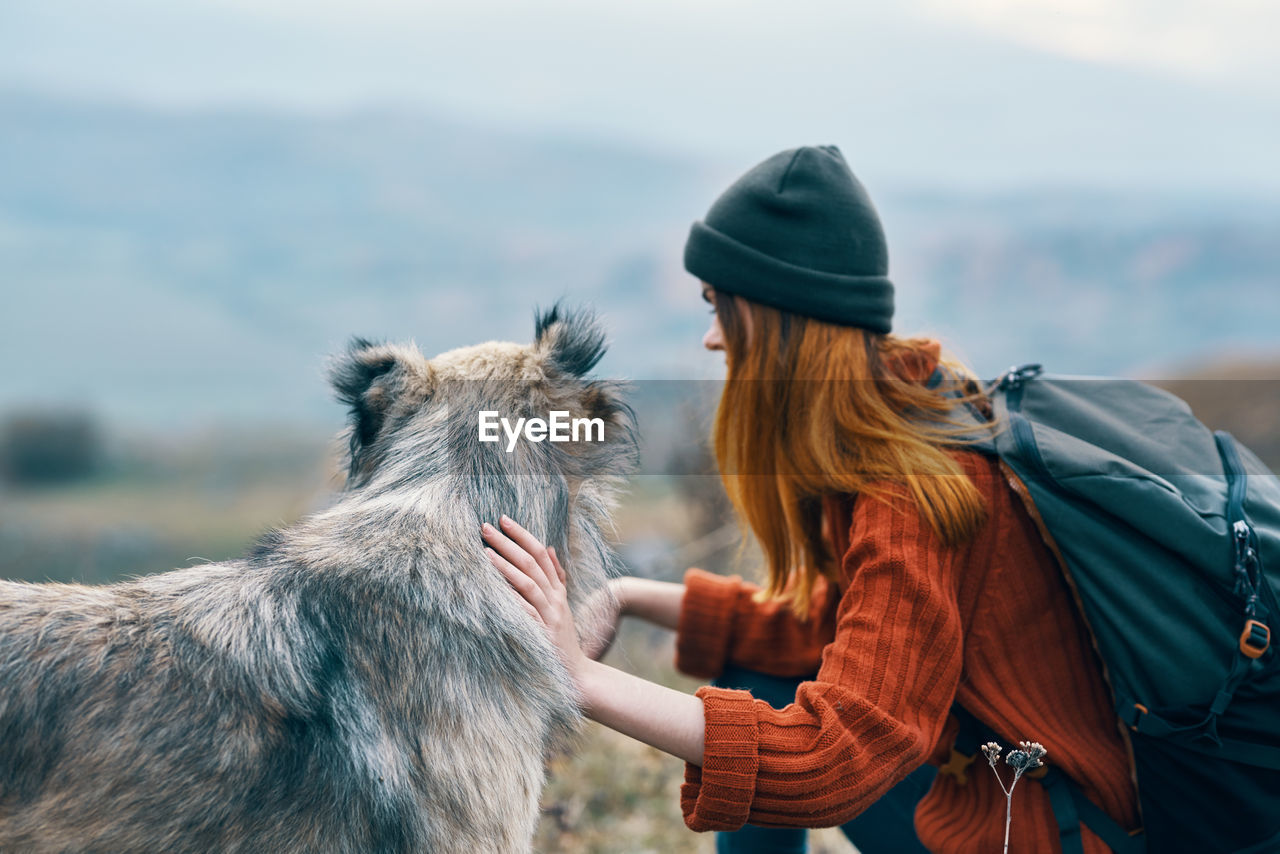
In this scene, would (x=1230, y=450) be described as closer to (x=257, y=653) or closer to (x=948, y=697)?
(x=948, y=697)

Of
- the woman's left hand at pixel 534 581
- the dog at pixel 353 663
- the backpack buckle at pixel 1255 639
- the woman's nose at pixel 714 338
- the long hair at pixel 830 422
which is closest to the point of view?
the dog at pixel 353 663

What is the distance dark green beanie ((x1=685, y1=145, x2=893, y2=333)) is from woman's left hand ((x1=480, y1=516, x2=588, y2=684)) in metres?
0.83

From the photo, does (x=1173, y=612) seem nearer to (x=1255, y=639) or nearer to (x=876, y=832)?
(x=1255, y=639)

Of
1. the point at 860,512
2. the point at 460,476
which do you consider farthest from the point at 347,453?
the point at 860,512

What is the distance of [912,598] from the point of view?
198 cm

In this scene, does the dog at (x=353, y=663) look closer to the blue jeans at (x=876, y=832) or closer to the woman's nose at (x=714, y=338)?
the woman's nose at (x=714, y=338)

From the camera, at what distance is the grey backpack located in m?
1.91

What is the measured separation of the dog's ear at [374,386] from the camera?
216cm

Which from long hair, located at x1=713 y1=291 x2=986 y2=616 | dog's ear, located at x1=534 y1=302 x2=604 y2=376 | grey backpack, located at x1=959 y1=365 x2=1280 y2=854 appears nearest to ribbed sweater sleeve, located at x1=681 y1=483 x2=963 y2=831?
long hair, located at x1=713 y1=291 x2=986 y2=616

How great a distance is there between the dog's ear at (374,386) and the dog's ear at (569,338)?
0.95 ft

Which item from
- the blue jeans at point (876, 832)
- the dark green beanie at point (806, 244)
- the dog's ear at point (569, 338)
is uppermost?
the dark green beanie at point (806, 244)

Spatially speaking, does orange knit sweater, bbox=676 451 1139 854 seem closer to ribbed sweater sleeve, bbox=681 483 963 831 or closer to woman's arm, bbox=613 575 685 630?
ribbed sweater sleeve, bbox=681 483 963 831

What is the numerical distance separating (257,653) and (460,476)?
20.8 inches

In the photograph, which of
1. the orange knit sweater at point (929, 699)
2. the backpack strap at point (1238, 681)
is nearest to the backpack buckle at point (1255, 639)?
the backpack strap at point (1238, 681)
